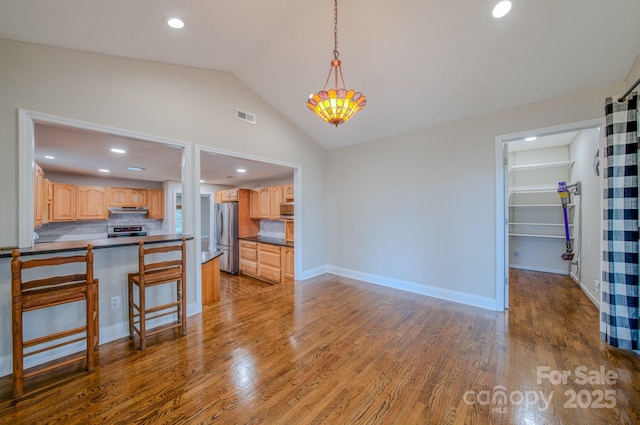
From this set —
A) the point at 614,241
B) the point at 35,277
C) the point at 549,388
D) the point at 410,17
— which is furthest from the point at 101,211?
the point at 614,241

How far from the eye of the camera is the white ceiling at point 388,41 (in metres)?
1.98

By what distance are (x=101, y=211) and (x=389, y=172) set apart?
21.8ft

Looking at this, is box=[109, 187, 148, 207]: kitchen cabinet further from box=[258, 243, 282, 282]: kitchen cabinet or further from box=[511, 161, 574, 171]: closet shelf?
box=[511, 161, 574, 171]: closet shelf

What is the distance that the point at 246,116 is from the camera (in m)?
3.62

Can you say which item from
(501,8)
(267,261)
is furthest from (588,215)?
(267,261)

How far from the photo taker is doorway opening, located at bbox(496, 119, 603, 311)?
365cm

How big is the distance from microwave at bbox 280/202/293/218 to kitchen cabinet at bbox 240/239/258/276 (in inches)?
42.2

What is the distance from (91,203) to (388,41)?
6.97 m

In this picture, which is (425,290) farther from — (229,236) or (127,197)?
(127,197)

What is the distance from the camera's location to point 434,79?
9.49 ft

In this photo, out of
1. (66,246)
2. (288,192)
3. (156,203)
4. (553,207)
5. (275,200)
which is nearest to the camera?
(66,246)

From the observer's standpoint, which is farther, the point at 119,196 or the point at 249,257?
the point at 249,257

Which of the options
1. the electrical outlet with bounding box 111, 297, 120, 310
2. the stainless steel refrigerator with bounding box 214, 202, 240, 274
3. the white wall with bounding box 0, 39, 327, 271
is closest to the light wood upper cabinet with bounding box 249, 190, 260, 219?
the stainless steel refrigerator with bounding box 214, 202, 240, 274

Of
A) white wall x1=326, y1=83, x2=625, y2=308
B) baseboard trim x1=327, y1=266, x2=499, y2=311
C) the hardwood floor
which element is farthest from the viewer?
baseboard trim x1=327, y1=266, x2=499, y2=311
